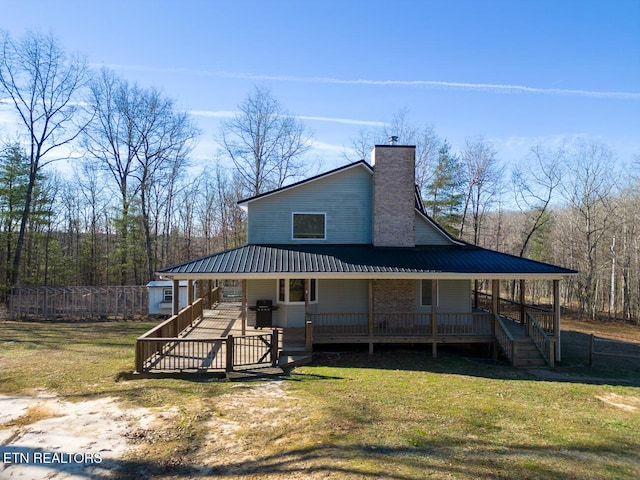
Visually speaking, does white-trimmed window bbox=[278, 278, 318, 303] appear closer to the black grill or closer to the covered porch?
the black grill

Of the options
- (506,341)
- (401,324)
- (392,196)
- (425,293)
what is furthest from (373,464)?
(392,196)

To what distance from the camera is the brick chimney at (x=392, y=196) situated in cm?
1567

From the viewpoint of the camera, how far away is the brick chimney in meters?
15.7

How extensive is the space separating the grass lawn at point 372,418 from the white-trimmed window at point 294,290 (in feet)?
9.74

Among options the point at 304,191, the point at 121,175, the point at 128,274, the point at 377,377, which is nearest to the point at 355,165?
the point at 304,191

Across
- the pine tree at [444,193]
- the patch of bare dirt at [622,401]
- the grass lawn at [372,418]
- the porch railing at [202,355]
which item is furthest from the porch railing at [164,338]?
the pine tree at [444,193]

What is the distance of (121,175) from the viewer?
3294cm

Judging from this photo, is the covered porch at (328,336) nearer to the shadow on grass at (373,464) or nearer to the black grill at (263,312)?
the black grill at (263,312)

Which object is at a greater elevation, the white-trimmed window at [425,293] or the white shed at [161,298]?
the white-trimmed window at [425,293]

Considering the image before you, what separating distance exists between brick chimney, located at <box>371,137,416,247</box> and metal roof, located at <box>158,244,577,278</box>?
0.65 meters

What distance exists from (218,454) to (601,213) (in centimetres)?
3878

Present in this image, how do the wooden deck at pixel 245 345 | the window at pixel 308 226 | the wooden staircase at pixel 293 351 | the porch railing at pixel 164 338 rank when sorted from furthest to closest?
the window at pixel 308 226 → the wooden staircase at pixel 293 351 → the wooden deck at pixel 245 345 → the porch railing at pixel 164 338

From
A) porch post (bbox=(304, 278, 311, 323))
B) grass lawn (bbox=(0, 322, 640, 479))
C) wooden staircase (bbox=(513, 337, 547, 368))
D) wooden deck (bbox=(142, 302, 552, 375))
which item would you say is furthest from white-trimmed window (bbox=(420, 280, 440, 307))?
porch post (bbox=(304, 278, 311, 323))

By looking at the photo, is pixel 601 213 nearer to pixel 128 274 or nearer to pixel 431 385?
pixel 431 385
